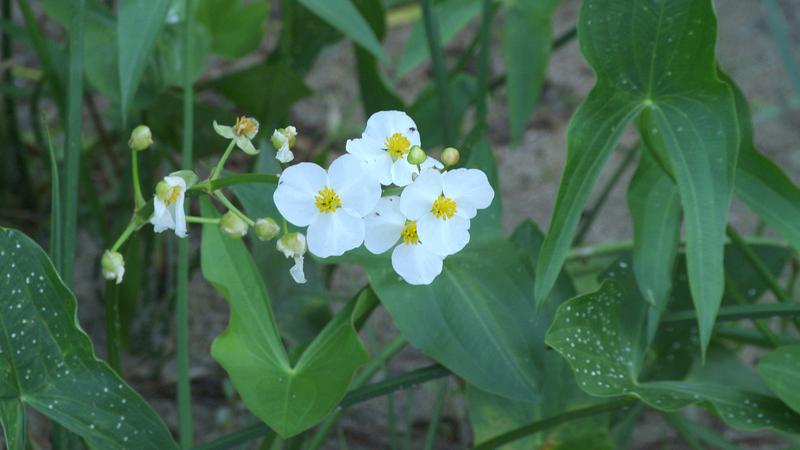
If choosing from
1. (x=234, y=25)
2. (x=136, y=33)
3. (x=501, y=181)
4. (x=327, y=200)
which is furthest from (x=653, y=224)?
(x=501, y=181)

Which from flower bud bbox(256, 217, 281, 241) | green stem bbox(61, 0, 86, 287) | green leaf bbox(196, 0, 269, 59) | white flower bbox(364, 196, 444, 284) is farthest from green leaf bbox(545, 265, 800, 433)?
green leaf bbox(196, 0, 269, 59)

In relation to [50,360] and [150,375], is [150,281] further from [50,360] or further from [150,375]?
[50,360]

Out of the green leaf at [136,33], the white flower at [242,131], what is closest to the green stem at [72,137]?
the green leaf at [136,33]

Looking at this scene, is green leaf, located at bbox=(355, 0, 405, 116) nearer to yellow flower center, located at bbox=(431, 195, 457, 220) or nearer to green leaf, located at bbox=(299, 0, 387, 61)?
green leaf, located at bbox=(299, 0, 387, 61)

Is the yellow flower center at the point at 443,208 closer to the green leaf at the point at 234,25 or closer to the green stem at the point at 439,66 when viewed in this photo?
the green stem at the point at 439,66

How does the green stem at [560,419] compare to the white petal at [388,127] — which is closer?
the white petal at [388,127]

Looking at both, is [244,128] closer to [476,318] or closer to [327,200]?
[327,200]

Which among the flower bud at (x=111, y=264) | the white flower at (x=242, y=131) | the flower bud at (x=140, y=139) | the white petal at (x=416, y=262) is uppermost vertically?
the flower bud at (x=140, y=139)
